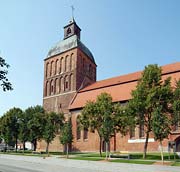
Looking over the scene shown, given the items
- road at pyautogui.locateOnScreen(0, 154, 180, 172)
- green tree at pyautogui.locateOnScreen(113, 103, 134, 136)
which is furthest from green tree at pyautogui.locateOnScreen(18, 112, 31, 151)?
road at pyautogui.locateOnScreen(0, 154, 180, 172)

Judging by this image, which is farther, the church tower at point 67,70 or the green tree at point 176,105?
the church tower at point 67,70

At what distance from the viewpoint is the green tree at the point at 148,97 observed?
105ft

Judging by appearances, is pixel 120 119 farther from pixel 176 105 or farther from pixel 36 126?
pixel 36 126

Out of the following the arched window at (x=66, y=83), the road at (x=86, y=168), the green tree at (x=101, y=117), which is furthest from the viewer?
the arched window at (x=66, y=83)

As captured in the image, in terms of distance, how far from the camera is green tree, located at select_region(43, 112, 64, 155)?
4401cm

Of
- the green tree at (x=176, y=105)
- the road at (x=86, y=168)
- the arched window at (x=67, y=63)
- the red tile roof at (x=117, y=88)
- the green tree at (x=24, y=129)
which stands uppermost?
the arched window at (x=67, y=63)

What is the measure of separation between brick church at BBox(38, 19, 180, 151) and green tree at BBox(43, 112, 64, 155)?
2.97 m

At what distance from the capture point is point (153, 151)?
127ft

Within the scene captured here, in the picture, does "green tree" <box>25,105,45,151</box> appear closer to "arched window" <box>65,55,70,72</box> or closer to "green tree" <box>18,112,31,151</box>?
"green tree" <box>18,112,31,151</box>

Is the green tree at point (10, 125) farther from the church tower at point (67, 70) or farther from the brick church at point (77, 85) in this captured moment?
the church tower at point (67, 70)

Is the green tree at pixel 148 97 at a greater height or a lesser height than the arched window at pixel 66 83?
lesser

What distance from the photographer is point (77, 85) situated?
54.3 m

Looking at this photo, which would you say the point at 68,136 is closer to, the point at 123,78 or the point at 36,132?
the point at 36,132

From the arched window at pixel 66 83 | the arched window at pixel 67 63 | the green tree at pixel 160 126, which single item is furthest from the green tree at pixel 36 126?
the green tree at pixel 160 126
